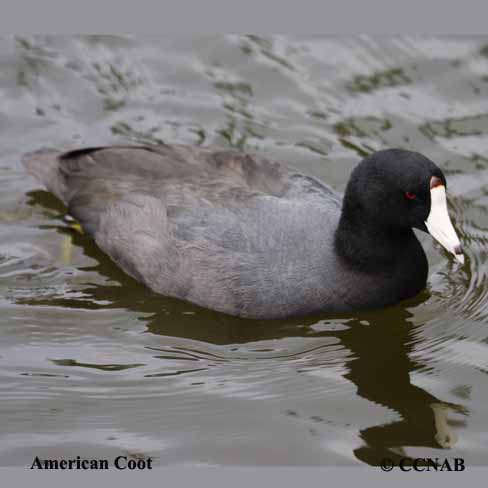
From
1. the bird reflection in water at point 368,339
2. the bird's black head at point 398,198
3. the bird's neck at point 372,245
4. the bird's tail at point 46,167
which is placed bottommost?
the bird reflection in water at point 368,339

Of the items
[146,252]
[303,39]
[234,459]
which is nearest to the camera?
[234,459]

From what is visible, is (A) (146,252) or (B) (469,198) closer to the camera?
(A) (146,252)

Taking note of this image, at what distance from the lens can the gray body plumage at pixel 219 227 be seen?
649cm

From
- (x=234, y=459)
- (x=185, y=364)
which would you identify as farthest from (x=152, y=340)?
(x=234, y=459)

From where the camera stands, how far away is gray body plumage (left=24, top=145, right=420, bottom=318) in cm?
649

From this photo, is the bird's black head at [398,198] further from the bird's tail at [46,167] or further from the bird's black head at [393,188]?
the bird's tail at [46,167]

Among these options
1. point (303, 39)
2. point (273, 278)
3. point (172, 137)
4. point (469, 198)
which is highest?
point (303, 39)

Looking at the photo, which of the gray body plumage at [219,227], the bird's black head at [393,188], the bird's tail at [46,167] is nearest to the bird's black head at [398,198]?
the bird's black head at [393,188]

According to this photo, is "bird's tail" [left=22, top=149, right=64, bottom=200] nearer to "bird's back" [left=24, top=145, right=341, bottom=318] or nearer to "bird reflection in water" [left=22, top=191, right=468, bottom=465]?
"bird's back" [left=24, top=145, right=341, bottom=318]

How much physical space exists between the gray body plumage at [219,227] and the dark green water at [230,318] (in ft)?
0.55

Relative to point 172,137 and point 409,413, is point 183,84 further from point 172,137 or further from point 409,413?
point 409,413

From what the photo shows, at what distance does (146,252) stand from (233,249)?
62 cm

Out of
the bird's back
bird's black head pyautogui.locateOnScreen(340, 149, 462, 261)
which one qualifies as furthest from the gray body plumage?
bird's black head pyautogui.locateOnScreen(340, 149, 462, 261)

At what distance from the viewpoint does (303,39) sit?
9.41m
